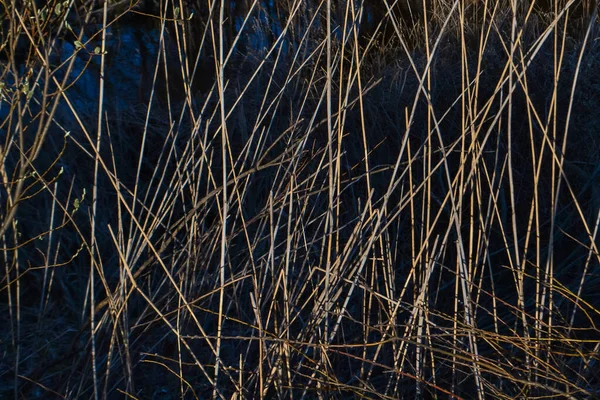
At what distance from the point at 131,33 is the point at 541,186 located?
3.49 metres

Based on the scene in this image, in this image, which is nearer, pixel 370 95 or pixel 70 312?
pixel 70 312

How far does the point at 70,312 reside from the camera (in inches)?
106

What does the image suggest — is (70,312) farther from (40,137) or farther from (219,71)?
(219,71)

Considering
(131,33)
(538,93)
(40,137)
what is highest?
(40,137)

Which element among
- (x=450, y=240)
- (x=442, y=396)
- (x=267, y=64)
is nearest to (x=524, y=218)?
(x=450, y=240)

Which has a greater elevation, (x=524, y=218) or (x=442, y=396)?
(x=442, y=396)

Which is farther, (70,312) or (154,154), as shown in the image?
(154,154)

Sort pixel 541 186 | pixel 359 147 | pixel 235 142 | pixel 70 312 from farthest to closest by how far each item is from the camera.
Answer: pixel 235 142
pixel 359 147
pixel 541 186
pixel 70 312

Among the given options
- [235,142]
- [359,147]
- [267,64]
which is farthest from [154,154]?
[359,147]

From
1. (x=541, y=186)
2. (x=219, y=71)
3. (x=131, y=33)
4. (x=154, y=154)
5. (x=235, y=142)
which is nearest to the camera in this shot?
(x=219, y=71)

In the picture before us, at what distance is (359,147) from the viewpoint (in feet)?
10.6

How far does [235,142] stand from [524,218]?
1.30m

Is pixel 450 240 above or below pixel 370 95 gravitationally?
below

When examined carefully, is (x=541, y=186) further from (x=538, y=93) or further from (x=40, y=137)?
(x=40, y=137)
